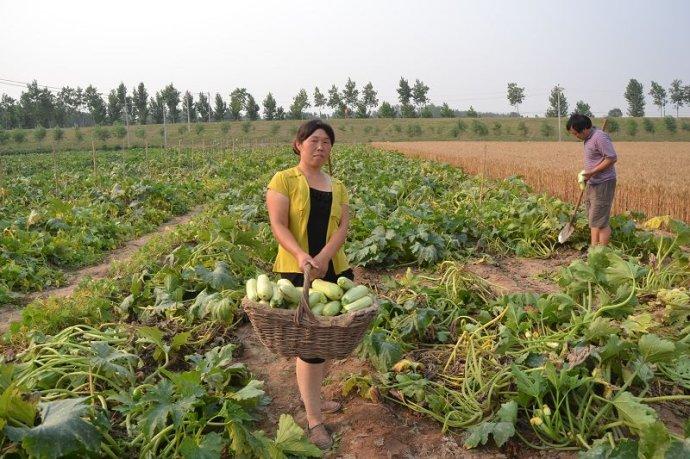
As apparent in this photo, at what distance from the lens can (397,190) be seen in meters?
10.9

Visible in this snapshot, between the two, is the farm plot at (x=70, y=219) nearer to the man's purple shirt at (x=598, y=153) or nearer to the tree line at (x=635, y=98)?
the man's purple shirt at (x=598, y=153)

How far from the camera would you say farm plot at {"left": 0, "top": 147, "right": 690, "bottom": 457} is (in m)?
2.78

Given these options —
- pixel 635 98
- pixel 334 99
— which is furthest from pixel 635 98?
pixel 334 99

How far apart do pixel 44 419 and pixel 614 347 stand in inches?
120

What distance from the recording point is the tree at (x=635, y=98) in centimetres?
9150

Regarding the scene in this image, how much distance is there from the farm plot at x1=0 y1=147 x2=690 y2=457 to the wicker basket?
44 centimetres

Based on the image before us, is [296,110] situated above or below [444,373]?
A: above

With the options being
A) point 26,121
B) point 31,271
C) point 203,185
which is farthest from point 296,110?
point 31,271

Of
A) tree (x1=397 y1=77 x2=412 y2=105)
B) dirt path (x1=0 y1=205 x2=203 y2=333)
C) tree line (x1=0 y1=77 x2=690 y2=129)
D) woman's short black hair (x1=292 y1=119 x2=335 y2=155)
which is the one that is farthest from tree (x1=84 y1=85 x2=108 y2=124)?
woman's short black hair (x1=292 y1=119 x2=335 y2=155)

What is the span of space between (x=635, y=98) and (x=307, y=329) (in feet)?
345

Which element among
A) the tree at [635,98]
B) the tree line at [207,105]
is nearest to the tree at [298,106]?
the tree line at [207,105]

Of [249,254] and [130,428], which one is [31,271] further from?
[130,428]

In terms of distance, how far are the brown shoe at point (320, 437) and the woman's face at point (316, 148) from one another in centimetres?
153

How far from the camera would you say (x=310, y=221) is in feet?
10.3
